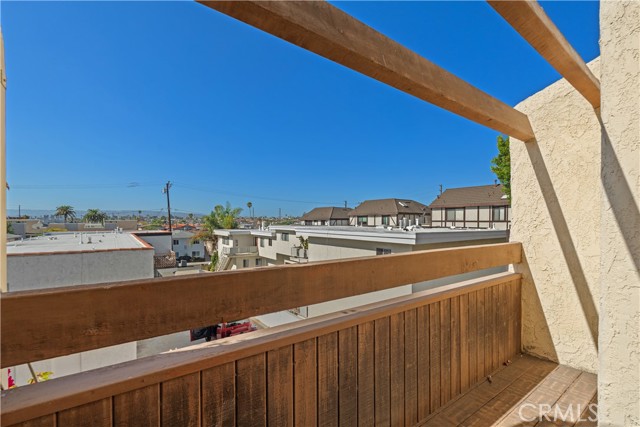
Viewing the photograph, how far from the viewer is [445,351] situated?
5.86 feet

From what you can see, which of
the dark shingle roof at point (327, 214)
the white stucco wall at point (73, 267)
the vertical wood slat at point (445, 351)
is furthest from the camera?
the dark shingle roof at point (327, 214)

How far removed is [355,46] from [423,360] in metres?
1.66

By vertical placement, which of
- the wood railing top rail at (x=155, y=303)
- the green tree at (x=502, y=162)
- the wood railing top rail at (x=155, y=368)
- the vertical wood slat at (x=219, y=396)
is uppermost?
the green tree at (x=502, y=162)

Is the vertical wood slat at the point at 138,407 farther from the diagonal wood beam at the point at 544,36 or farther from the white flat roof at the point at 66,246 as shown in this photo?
the white flat roof at the point at 66,246

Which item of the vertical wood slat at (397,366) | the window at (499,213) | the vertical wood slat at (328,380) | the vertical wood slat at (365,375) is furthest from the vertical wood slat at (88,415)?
the window at (499,213)

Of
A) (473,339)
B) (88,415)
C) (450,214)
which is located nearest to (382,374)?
(473,339)

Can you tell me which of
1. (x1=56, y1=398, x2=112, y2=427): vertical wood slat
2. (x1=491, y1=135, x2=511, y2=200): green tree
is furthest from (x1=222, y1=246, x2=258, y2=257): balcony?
(x1=56, y1=398, x2=112, y2=427): vertical wood slat

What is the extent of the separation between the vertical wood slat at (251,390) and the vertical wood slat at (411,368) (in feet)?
2.79

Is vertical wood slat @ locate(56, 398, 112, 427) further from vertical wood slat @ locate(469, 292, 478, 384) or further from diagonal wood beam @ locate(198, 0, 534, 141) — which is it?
vertical wood slat @ locate(469, 292, 478, 384)

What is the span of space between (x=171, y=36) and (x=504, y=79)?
8.19 meters

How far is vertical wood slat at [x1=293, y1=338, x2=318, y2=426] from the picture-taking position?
45.5 inches

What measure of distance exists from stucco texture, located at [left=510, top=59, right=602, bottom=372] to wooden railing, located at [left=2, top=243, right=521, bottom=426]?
820 mm

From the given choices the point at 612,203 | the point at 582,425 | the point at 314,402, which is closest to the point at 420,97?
the point at 612,203

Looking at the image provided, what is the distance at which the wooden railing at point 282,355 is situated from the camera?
28.7 inches
